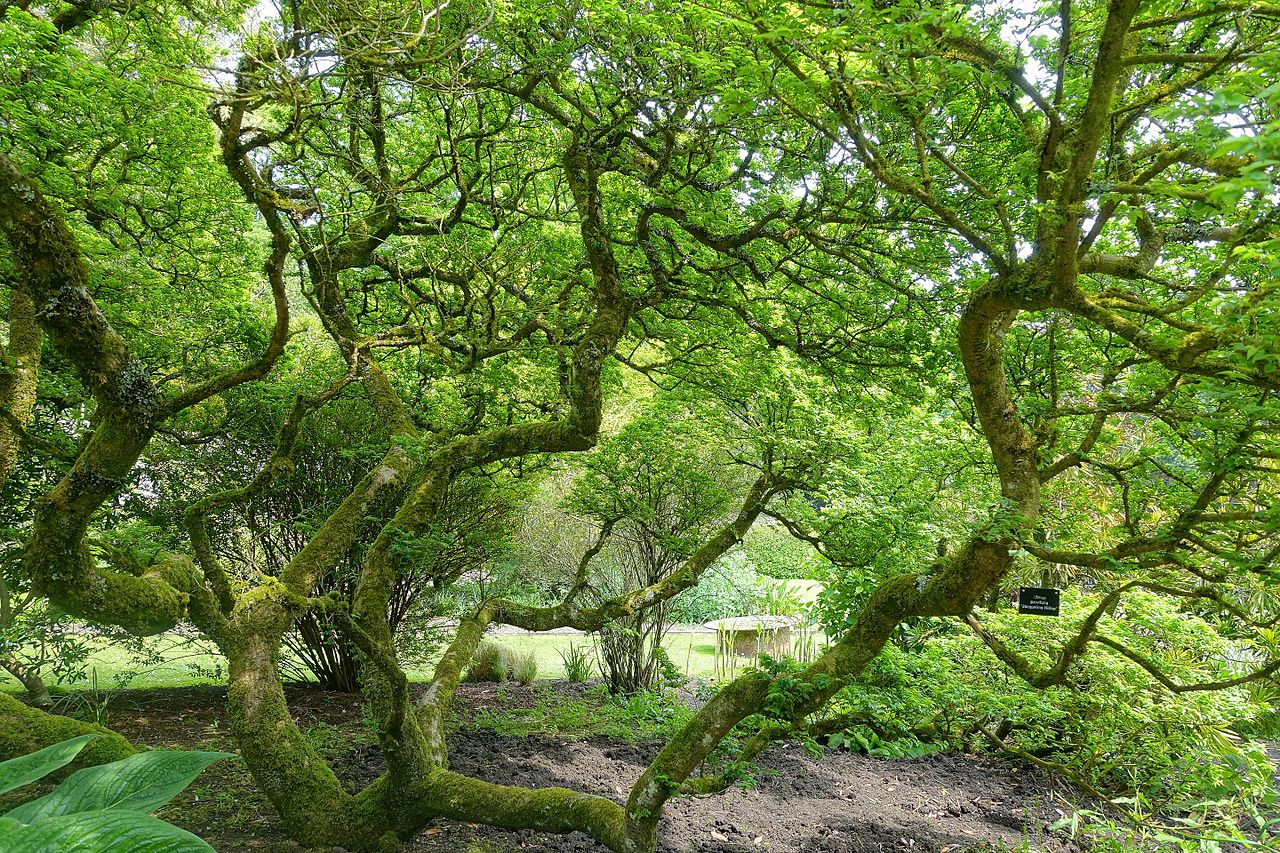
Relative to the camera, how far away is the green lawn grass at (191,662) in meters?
5.72

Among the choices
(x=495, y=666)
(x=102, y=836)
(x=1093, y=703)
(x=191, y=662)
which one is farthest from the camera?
(x=495, y=666)

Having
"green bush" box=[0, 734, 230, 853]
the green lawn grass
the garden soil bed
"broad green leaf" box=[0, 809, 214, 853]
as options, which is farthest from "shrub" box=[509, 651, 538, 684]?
"broad green leaf" box=[0, 809, 214, 853]

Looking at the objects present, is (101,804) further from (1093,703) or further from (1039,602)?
(1093,703)

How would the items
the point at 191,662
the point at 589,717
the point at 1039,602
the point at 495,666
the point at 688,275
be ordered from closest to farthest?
the point at 1039,602
the point at 688,275
the point at 589,717
the point at 191,662
the point at 495,666

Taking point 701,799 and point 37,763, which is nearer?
point 37,763

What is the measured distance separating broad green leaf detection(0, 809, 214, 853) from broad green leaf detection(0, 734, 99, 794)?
222 mm

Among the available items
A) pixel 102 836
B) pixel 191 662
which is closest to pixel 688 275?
pixel 102 836

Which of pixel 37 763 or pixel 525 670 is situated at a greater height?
pixel 37 763

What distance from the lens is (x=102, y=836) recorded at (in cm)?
117

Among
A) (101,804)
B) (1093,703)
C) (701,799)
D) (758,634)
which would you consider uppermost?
(101,804)

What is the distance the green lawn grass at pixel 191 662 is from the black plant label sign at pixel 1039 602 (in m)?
5.15

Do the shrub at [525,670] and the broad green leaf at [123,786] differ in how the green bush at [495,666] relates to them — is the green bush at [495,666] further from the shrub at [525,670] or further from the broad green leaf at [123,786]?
the broad green leaf at [123,786]

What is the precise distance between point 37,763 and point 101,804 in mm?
157

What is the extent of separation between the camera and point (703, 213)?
3797mm
